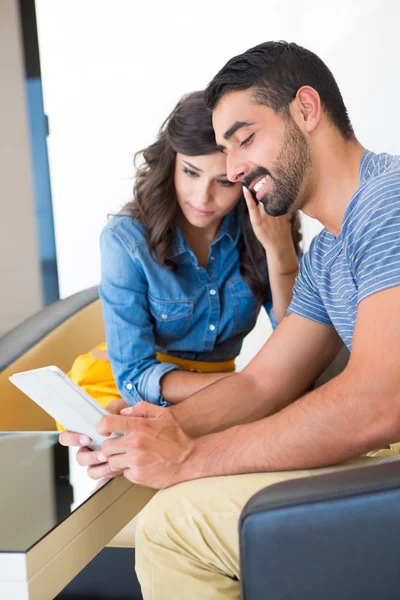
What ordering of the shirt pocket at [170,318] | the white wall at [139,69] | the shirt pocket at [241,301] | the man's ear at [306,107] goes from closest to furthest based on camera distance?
1. the man's ear at [306,107]
2. the shirt pocket at [170,318]
3. the shirt pocket at [241,301]
4. the white wall at [139,69]

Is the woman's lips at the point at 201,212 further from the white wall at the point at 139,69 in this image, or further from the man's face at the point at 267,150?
the white wall at the point at 139,69

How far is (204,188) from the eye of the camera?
1999mm

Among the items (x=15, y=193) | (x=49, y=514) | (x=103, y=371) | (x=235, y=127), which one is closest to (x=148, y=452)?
(x=49, y=514)

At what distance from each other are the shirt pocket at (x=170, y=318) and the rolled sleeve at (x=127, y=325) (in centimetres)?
4

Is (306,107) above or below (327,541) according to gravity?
above

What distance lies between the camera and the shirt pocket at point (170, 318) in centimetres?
211

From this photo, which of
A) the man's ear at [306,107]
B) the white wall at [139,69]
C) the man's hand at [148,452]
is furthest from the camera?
the white wall at [139,69]

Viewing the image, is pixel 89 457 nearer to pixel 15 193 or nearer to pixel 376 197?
pixel 376 197

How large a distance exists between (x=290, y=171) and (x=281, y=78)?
197 millimetres

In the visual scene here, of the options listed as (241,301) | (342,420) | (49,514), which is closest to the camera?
(49,514)

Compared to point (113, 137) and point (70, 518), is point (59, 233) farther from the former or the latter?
point (70, 518)

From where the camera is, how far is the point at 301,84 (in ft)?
5.31

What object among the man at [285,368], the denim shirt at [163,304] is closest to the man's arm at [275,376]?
the man at [285,368]

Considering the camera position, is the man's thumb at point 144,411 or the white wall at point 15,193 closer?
the man's thumb at point 144,411
